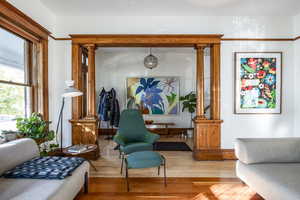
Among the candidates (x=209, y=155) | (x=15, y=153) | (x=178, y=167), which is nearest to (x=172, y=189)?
(x=178, y=167)

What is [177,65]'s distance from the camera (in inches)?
236

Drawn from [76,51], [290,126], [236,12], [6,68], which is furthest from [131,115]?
[290,126]

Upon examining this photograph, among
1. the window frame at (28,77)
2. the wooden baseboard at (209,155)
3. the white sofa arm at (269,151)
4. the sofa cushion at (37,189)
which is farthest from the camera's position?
the wooden baseboard at (209,155)

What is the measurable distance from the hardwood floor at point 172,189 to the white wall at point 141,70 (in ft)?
11.0

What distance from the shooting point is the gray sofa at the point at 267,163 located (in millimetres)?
1802

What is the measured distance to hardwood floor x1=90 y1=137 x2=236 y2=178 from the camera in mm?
2893

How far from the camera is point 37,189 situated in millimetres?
1548

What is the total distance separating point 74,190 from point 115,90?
4244mm

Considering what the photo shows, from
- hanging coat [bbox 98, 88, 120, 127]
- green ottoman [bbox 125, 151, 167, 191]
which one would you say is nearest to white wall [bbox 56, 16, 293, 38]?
hanging coat [bbox 98, 88, 120, 127]

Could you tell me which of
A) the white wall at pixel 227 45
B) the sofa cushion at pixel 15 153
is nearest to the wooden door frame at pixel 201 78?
the white wall at pixel 227 45

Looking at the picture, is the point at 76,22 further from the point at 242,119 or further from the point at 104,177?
the point at 242,119

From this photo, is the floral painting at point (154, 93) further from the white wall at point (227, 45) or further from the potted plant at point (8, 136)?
the potted plant at point (8, 136)

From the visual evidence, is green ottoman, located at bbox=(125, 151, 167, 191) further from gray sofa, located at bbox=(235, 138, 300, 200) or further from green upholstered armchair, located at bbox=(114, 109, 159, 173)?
gray sofa, located at bbox=(235, 138, 300, 200)

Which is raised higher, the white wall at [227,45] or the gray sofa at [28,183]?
the white wall at [227,45]
